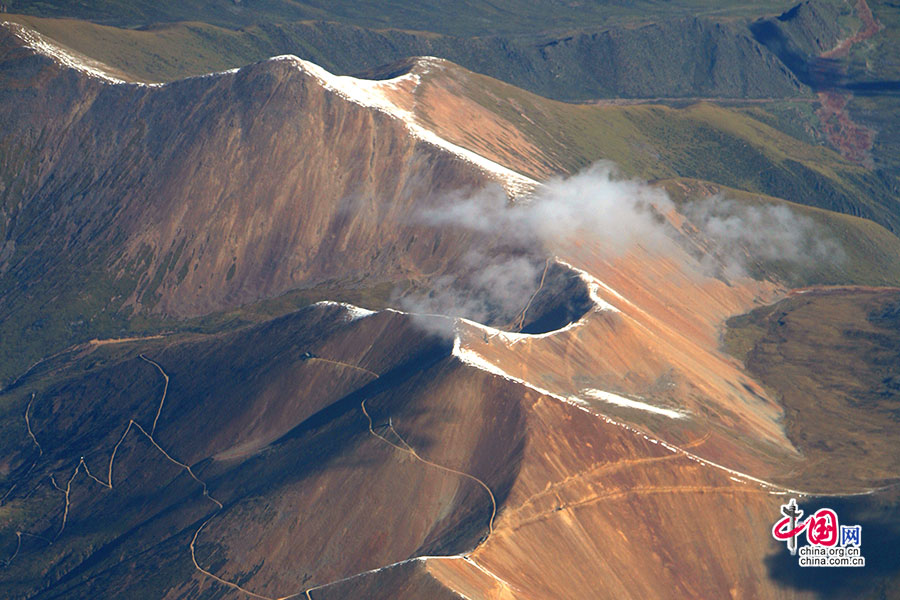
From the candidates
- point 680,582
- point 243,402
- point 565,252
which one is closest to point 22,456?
point 243,402

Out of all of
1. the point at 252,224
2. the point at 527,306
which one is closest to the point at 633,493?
the point at 527,306

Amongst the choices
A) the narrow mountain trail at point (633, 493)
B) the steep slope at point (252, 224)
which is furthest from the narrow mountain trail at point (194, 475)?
the steep slope at point (252, 224)

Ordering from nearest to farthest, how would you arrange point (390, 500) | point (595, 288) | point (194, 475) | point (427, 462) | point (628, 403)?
point (390, 500), point (427, 462), point (628, 403), point (194, 475), point (595, 288)

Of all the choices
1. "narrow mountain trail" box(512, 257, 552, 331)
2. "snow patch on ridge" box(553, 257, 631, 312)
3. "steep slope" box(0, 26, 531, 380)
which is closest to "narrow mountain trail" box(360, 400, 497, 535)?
"narrow mountain trail" box(512, 257, 552, 331)

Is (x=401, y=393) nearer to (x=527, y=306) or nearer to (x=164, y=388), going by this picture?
(x=527, y=306)

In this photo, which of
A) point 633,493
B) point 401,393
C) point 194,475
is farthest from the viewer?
point 194,475

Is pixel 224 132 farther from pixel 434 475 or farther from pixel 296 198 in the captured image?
pixel 434 475

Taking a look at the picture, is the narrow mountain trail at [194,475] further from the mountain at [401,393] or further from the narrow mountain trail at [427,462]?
the mountain at [401,393]

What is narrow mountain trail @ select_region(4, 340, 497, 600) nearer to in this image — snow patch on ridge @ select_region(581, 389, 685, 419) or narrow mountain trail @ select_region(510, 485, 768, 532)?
narrow mountain trail @ select_region(510, 485, 768, 532)

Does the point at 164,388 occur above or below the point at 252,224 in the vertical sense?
below
